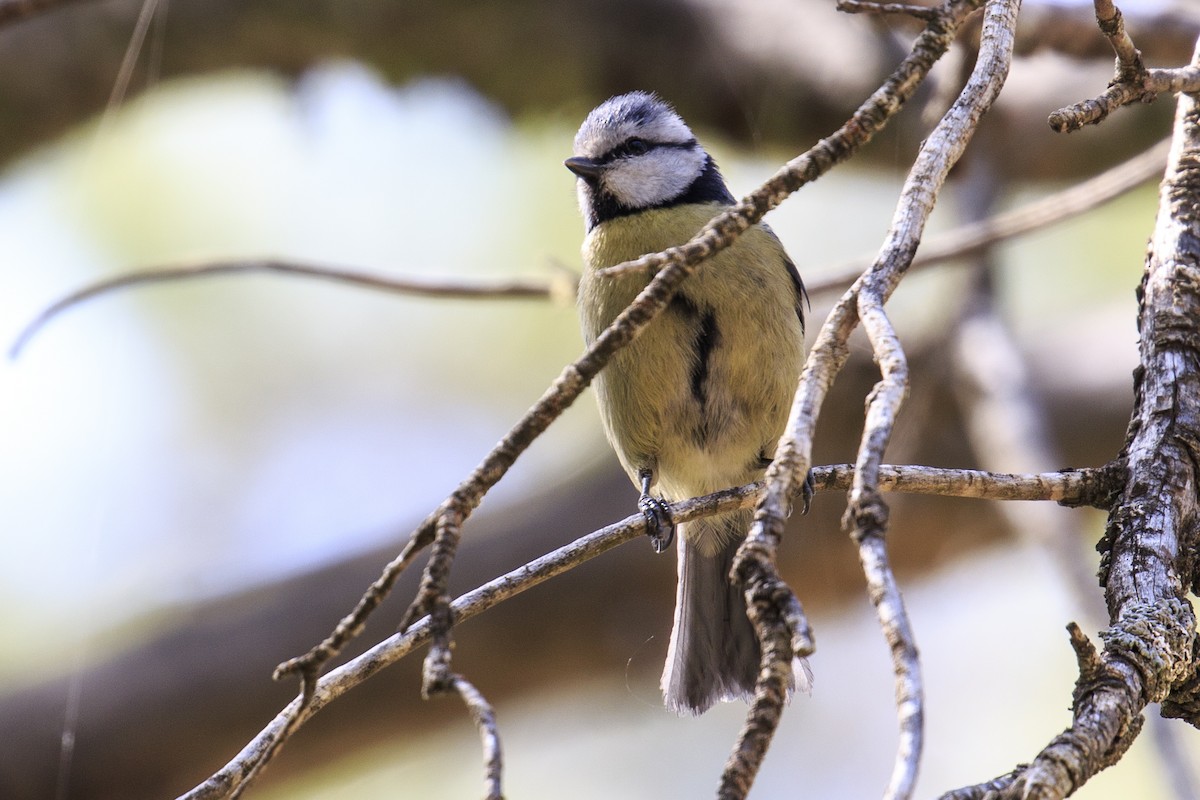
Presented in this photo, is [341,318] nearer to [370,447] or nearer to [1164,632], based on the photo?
[370,447]

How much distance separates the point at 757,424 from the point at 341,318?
13.2 ft

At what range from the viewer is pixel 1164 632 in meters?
1.39

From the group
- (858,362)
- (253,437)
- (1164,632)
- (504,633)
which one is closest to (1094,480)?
(1164,632)

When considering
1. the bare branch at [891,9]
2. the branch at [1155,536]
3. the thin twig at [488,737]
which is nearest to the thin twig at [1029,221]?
the branch at [1155,536]

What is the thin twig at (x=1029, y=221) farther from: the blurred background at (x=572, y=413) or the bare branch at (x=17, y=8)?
the bare branch at (x=17, y=8)

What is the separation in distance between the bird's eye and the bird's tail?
1.01 m

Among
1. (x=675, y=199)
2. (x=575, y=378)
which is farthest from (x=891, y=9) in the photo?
(x=675, y=199)

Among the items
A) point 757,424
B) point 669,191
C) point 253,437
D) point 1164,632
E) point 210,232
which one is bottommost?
point 1164,632

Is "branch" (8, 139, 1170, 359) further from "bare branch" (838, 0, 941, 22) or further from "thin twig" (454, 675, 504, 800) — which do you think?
"thin twig" (454, 675, 504, 800)

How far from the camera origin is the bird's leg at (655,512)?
79.2 inches

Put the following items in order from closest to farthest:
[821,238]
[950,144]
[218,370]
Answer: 1. [950,144]
2. [821,238]
3. [218,370]

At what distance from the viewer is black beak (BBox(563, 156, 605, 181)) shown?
3189mm

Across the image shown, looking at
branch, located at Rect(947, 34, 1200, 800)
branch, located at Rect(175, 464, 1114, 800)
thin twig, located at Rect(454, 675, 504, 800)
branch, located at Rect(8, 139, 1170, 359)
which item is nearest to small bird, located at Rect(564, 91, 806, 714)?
branch, located at Rect(8, 139, 1170, 359)

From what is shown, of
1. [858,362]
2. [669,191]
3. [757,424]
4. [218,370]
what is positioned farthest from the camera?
[218,370]
